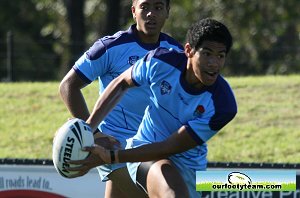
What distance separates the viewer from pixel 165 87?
6.70 m

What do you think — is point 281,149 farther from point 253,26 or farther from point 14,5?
point 14,5

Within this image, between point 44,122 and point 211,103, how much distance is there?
305 inches

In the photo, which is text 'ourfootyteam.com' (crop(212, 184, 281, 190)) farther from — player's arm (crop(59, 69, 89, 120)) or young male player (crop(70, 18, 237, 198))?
young male player (crop(70, 18, 237, 198))

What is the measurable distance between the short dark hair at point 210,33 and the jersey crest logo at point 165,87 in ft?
1.11

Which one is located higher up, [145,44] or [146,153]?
[145,44]

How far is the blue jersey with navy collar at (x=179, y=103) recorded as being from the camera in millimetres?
6617

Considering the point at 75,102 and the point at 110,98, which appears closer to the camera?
the point at 110,98

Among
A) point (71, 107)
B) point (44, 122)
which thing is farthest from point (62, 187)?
point (44, 122)

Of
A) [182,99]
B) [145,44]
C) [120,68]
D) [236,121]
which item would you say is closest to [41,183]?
[120,68]

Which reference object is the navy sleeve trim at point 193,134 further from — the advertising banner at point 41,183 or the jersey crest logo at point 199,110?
the advertising banner at point 41,183

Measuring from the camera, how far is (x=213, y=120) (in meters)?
6.62

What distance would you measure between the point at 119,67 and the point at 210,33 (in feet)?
4.28

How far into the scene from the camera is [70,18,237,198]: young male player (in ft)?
21.1

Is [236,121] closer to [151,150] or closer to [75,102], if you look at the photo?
[75,102]
